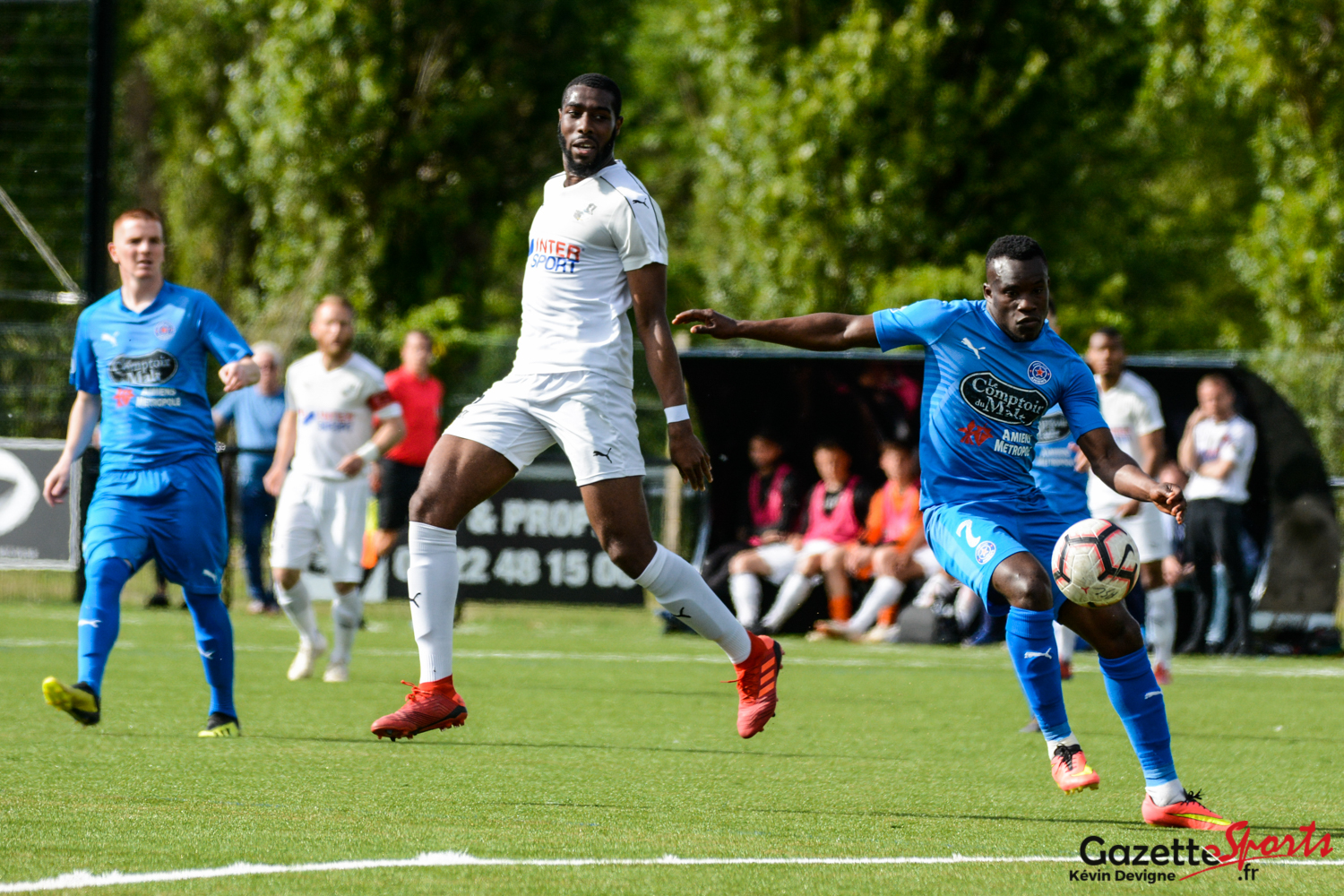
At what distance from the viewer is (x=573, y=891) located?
3992mm

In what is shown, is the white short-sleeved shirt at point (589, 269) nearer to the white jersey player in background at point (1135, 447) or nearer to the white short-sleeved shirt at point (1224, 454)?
the white jersey player in background at point (1135, 447)

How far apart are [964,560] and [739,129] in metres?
16.9

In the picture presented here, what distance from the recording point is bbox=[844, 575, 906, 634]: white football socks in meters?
13.8

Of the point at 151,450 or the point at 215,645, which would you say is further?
the point at 215,645

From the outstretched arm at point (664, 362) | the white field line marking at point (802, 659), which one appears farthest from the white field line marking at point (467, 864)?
the white field line marking at point (802, 659)

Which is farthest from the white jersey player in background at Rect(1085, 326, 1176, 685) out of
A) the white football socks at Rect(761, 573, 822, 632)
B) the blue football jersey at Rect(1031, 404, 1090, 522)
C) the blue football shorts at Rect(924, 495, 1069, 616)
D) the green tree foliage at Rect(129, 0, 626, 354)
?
the green tree foliage at Rect(129, 0, 626, 354)

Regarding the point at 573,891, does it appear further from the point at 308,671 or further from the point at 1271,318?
the point at 1271,318

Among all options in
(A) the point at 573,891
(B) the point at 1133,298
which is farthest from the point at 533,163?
(A) the point at 573,891

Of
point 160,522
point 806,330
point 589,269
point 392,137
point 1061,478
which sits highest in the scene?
point 392,137

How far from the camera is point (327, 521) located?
397 inches

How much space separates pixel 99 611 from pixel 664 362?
281 cm

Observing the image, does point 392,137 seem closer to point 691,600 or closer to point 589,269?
point 589,269

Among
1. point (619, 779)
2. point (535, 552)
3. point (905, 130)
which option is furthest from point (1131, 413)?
point (905, 130)

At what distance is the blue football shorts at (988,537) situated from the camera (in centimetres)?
554
